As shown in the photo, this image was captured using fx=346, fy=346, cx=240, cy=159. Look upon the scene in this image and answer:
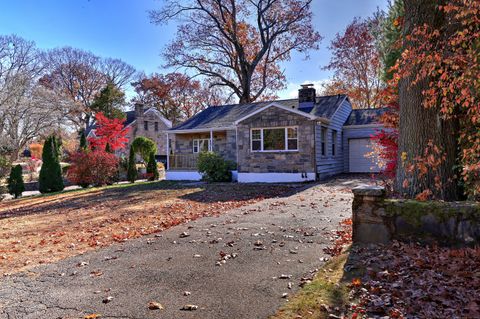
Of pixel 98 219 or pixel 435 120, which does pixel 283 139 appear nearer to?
pixel 98 219

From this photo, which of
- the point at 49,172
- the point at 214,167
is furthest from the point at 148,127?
the point at 214,167

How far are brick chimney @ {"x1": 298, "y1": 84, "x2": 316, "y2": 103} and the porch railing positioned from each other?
703cm

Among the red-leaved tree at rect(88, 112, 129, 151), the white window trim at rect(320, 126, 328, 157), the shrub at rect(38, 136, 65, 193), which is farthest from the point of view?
the red-leaved tree at rect(88, 112, 129, 151)

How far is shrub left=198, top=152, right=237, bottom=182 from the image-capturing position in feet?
59.1

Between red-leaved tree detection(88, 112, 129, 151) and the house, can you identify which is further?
red-leaved tree detection(88, 112, 129, 151)

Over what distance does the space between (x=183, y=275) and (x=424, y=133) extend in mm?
4126

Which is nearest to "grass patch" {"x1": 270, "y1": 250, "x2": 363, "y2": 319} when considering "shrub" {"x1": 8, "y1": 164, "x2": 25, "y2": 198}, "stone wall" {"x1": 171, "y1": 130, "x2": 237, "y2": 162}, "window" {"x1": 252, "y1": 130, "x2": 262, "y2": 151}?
"window" {"x1": 252, "y1": 130, "x2": 262, "y2": 151}

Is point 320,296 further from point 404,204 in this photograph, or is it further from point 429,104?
point 429,104

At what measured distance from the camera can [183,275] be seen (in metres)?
4.22

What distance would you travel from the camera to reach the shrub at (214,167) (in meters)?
18.0

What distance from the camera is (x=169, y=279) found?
4117 mm

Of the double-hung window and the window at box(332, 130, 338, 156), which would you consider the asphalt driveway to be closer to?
the double-hung window

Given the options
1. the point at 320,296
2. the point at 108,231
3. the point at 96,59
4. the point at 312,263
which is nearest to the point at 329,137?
the point at 108,231

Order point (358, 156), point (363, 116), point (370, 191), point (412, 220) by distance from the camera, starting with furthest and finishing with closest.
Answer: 1. point (363, 116)
2. point (358, 156)
3. point (370, 191)
4. point (412, 220)
